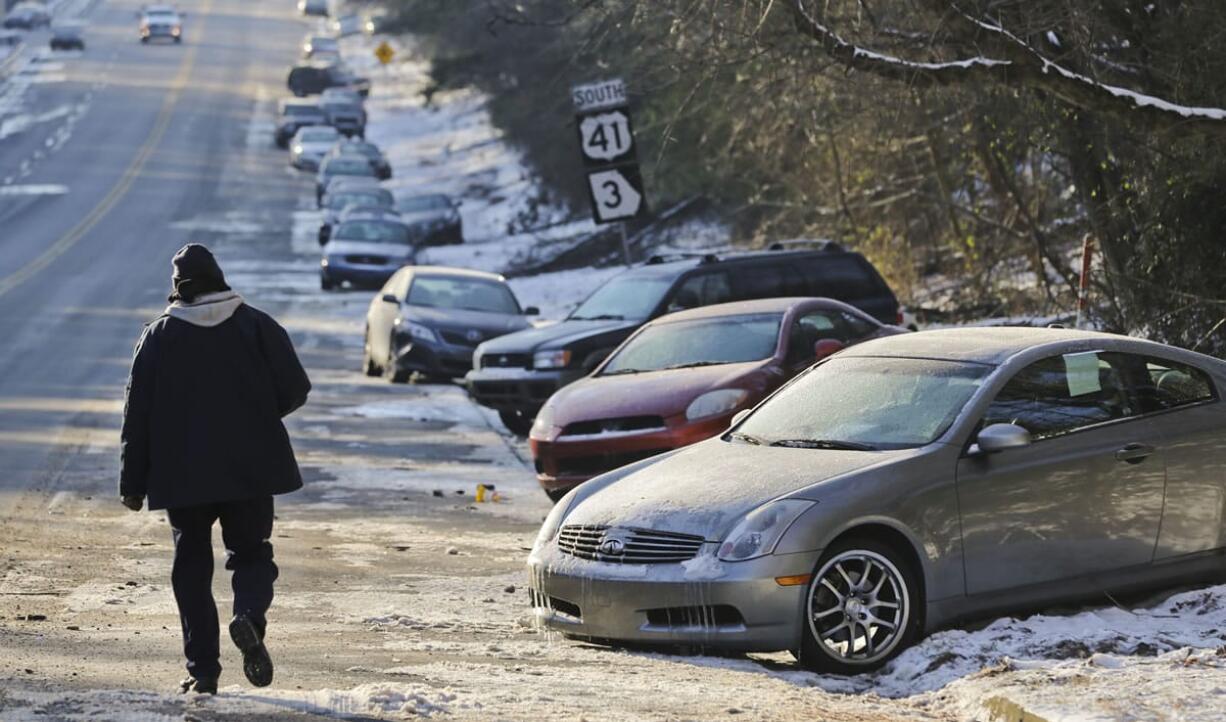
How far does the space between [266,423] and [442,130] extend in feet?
208

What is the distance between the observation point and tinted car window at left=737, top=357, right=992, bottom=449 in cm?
882

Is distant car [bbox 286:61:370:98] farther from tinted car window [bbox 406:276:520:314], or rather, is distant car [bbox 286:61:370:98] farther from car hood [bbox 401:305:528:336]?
car hood [bbox 401:305:528:336]

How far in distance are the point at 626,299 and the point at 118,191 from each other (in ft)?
122

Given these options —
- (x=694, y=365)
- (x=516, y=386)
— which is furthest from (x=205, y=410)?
(x=516, y=386)

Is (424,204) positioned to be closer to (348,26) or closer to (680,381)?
(680,381)

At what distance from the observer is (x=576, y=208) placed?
43.2 m

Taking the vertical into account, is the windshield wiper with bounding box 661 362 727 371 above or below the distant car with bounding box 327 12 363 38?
below

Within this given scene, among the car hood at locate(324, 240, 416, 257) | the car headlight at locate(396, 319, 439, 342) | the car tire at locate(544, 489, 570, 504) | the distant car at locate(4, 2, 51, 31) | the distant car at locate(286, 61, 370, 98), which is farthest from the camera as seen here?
the distant car at locate(4, 2, 51, 31)

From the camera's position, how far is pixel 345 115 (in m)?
67.4

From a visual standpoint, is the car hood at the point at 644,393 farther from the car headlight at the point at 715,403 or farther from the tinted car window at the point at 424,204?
the tinted car window at the point at 424,204

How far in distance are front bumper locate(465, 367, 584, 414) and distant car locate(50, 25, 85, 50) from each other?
7480cm

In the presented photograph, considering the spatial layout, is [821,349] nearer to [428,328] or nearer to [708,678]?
[708,678]

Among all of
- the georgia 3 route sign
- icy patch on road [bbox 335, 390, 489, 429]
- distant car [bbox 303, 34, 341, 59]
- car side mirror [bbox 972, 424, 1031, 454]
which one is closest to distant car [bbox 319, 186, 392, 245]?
icy patch on road [bbox 335, 390, 489, 429]

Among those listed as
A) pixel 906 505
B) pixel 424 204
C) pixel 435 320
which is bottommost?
pixel 906 505
